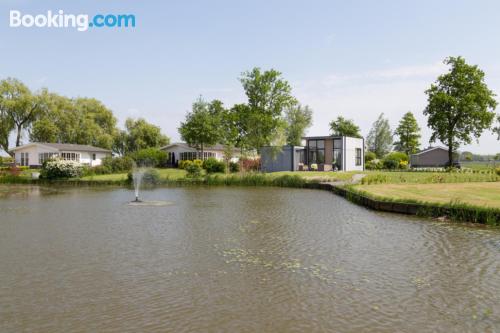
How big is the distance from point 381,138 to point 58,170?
2488 inches

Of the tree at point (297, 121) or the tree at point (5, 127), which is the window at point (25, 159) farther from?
the tree at point (297, 121)

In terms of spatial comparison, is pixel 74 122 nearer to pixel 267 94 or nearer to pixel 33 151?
pixel 33 151

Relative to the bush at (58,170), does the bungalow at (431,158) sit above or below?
above

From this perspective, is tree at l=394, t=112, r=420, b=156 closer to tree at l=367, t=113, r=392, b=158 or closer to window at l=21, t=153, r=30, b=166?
tree at l=367, t=113, r=392, b=158

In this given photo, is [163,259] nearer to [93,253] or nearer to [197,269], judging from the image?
[197,269]

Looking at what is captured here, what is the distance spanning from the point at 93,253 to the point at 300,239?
576cm

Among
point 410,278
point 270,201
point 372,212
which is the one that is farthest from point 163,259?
point 270,201

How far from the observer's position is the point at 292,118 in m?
83.2

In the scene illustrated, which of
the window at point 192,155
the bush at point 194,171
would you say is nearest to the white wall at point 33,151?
the window at point 192,155

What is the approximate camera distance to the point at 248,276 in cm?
838

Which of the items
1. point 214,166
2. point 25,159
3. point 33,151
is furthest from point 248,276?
point 25,159

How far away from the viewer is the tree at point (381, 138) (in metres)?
83.2

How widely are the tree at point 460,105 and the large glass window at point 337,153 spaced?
14.7 m

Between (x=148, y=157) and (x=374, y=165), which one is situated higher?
(x=148, y=157)
